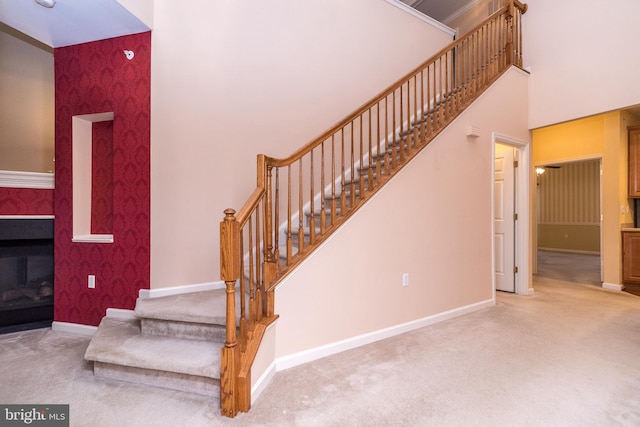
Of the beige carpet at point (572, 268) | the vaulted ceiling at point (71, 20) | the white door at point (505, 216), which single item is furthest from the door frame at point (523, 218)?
the vaulted ceiling at point (71, 20)

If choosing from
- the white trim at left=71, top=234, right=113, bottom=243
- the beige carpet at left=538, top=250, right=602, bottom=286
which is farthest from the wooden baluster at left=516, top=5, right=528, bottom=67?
the white trim at left=71, top=234, right=113, bottom=243

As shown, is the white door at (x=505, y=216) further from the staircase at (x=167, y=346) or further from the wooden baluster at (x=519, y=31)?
the staircase at (x=167, y=346)

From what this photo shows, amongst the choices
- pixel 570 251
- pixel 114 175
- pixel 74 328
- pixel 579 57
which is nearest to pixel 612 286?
pixel 579 57

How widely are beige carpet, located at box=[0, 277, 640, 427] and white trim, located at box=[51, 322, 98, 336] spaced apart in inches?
2.7

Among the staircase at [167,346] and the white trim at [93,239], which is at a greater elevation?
the white trim at [93,239]

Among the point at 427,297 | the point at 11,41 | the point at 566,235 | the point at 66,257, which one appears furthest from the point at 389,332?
the point at 566,235

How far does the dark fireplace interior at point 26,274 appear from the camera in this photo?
2.97m

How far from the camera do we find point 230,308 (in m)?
1.67

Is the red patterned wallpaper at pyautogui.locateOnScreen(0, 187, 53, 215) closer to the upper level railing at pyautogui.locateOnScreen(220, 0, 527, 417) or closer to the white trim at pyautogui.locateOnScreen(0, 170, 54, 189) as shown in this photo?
the white trim at pyautogui.locateOnScreen(0, 170, 54, 189)

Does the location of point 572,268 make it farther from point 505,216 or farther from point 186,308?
point 186,308

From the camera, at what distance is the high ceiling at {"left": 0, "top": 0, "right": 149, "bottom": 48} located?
240 centimetres

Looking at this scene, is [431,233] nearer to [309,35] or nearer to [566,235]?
[309,35]

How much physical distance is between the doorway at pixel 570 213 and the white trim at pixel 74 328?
8557 millimetres

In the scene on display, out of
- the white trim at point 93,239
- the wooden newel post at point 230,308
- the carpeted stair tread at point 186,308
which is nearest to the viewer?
the wooden newel post at point 230,308
